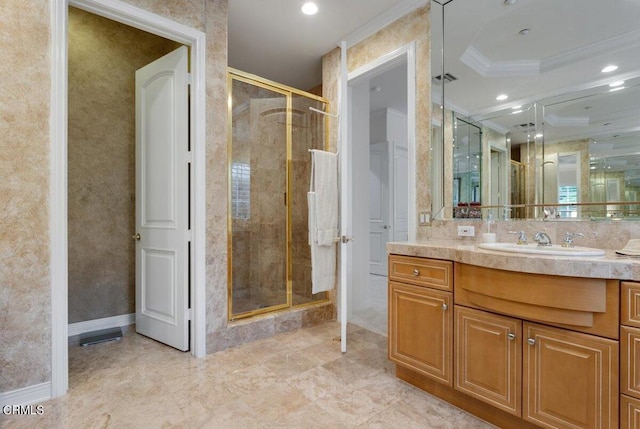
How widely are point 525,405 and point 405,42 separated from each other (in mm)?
2585

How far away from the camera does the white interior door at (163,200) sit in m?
2.55

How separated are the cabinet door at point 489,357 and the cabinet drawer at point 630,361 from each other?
1.14 ft

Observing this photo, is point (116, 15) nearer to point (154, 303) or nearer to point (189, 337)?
point (154, 303)

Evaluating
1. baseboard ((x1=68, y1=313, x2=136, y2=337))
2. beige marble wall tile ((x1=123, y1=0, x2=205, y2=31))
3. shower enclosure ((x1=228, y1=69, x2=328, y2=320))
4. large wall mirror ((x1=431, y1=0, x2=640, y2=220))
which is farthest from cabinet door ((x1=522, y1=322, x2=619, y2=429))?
baseboard ((x1=68, y1=313, x2=136, y2=337))

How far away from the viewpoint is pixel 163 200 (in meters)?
2.72

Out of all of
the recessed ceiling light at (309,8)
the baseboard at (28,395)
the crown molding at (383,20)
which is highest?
the recessed ceiling light at (309,8)

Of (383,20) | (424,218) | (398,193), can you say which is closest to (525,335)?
(424,218)

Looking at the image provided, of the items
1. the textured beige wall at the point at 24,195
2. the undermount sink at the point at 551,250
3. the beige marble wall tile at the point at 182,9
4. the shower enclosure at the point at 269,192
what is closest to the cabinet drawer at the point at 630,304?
the undermount sink at the point at 551,250

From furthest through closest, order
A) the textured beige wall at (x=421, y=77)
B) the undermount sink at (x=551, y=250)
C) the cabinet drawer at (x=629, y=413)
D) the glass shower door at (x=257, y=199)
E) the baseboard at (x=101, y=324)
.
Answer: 1. the baseboard at (x=101, y=324)
2. the glass shower door at (x=257, y=199)
3. the textured beige wall at (x=421, y=77)
4. the undermount sink at (x=551, y=250)
5. the cabinet drawer at (x=629, y=413)

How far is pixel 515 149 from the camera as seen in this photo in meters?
2.07

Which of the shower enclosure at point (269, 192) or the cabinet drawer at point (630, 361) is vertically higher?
the shower enclosure at point (269, 192)

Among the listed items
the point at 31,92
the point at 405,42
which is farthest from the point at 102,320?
the point at 405,42

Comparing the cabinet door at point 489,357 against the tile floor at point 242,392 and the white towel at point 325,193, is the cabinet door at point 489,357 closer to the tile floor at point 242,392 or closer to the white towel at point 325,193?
the tile floor at point 242,392

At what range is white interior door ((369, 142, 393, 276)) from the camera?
550 centimetres
